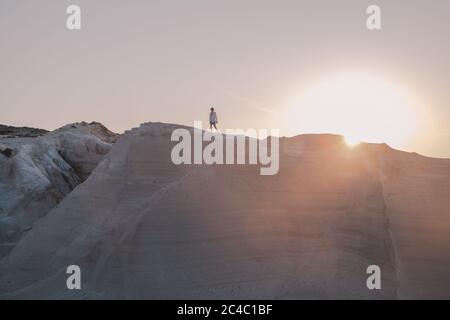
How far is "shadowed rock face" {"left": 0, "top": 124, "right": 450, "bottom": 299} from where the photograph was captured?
38.4ft

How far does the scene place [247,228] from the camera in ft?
41.1

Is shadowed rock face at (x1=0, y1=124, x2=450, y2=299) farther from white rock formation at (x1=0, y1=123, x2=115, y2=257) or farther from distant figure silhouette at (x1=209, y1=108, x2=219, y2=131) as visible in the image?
white rock formation at (x1=0, y1=123, x2=115, y2=257)

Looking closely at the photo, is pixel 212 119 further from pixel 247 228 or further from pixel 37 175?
pixel 37 175

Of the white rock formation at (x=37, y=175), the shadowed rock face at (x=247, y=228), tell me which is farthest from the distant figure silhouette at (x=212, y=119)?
the white rock formation at (x=37, y=175)

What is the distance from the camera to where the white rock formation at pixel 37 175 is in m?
17.5

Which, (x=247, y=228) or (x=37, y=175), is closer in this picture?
(x=247, y=228)

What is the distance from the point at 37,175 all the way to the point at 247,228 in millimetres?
9556

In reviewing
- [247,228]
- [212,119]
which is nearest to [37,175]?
[212,119]

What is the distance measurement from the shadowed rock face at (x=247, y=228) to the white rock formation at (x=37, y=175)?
4101 mm

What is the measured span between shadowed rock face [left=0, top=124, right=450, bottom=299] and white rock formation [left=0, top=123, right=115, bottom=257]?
13.5 feet

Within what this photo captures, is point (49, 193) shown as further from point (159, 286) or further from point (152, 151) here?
point (159, 286)

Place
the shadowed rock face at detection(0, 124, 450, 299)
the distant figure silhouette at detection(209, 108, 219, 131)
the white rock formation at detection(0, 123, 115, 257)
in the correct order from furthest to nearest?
the white rock formation at detection(0, 123, 115, 257) → the distant figure silhouette at detection(209, 108, 219, 131) → the shadowed rock face at detection(0, 124, 450, 299)

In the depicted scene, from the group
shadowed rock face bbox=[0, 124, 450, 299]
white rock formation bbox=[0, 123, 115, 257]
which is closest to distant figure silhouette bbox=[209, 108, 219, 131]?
shadowed rock face bbox=[0, 124, 450, 299]

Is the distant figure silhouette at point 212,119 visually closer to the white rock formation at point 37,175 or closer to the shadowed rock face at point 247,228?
the shadowed rock face at point 247,228
